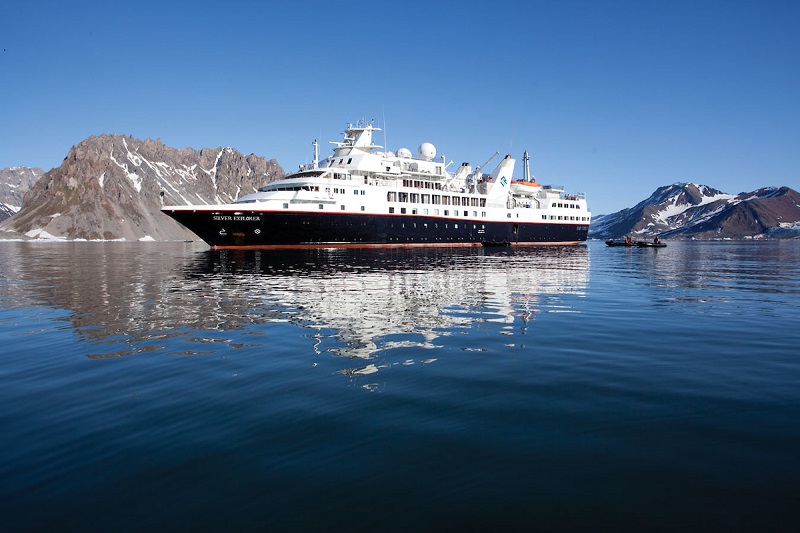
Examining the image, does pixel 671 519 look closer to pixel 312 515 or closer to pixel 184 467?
pixel 312 515

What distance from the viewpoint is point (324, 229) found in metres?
65.8

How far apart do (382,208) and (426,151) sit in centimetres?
1799

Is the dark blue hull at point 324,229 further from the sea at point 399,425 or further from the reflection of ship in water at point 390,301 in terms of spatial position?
the sea at point 399,425

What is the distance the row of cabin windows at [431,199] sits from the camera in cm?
7375

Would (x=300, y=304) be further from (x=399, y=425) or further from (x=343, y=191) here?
(x=343, y=191)

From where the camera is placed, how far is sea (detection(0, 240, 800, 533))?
4746 mm

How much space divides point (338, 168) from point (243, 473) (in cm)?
6683

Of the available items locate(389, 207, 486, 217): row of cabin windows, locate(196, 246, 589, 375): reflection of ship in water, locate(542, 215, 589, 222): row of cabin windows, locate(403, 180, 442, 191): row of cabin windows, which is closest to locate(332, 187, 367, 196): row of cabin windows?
locate(389, 207, 486, 217): row of cabin windows

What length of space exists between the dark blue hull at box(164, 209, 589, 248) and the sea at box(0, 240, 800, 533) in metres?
47.8

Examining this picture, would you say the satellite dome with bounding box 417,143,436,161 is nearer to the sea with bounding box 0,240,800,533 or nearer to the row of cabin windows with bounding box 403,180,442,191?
the row of cabin windows with bounding box 403,180,442,191

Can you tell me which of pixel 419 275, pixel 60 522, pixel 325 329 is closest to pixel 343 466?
pixel 60 522

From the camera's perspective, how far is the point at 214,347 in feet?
38.9

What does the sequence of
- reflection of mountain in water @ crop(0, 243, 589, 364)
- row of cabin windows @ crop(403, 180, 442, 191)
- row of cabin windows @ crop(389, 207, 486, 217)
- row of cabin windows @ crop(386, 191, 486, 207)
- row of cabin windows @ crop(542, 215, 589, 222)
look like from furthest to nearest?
row of cabin windows @ crop(542, 215, 589, 222) < row of cabin windows @ crop(403, 180, 442, 191) < row of cabin windows @ crop(389, 207, 486, 217) < row of cabin windows @ crop(386, 191, 486, 207) < reflection of mountain in water @ crop(0, 243, 589, 364)

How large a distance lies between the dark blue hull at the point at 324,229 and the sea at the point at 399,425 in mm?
47762
